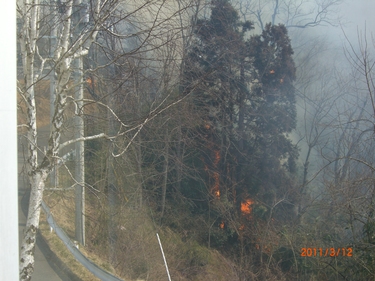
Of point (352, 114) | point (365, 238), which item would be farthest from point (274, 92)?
point (365, 238)

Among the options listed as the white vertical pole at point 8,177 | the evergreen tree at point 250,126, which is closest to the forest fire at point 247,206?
the evergreen tree at point 250,126

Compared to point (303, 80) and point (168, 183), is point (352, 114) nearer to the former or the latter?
point (303, 80)

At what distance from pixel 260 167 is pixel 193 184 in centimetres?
196

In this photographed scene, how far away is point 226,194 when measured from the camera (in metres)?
9.93
